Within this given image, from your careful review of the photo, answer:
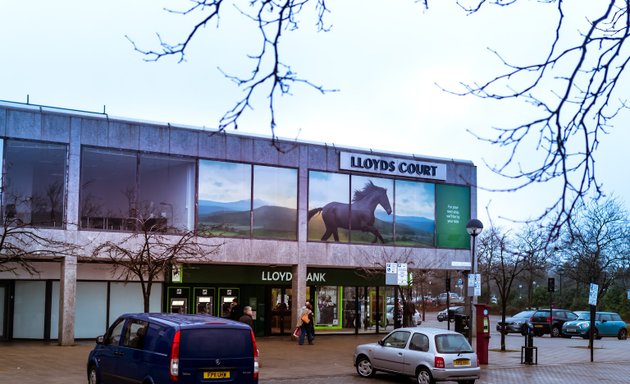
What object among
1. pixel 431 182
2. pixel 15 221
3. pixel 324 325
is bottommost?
pixel 324 325

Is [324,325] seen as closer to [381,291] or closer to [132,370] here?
[381,291]

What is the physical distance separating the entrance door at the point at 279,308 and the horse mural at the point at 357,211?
3.60 m

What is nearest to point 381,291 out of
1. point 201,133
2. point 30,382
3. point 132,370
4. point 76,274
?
point 201,133

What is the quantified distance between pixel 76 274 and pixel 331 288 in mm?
12885

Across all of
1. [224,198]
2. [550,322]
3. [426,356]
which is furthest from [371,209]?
[426,356]

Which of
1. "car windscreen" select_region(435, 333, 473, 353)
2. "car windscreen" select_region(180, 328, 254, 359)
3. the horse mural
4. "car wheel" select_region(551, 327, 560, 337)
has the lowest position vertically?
"car wheel" select_region(551, 327, 560, 337)

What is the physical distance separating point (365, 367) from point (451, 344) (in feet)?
8.91

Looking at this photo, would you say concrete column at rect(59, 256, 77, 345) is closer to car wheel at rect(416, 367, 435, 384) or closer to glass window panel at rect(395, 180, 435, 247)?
car wheel at rect(416, 367, 435, 384)

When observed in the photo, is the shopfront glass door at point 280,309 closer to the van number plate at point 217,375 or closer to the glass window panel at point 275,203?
the glass window panel at point 275,203

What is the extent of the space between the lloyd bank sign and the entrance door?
21.0 feet

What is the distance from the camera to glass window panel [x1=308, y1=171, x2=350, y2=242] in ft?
111

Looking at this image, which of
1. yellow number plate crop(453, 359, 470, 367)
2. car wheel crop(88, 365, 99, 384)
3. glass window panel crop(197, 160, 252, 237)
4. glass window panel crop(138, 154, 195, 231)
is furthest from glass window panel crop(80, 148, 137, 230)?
yellow number plate crop(453, 359, 470, 367)

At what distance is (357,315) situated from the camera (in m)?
38.3

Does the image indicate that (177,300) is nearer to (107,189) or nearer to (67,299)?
(67,299)
